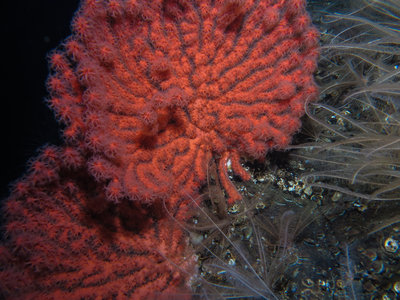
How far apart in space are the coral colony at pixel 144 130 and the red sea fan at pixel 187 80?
0.03 feet

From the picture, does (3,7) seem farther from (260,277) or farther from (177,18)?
(260,277)

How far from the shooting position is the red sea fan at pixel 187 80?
208 centimetres

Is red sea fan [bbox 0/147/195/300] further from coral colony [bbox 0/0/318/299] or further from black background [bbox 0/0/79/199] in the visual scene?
black background [bbox 0/0/79/199]

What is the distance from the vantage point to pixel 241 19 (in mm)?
2475

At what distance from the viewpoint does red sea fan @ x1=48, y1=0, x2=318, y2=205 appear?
208cm

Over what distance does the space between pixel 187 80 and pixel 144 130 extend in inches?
25.9

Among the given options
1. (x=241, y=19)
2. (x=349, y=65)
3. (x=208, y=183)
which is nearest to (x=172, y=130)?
(x=208, y=183)

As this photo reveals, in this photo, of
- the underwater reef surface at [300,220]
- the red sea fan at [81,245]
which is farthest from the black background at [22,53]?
the underwater reef surface at [300,220]

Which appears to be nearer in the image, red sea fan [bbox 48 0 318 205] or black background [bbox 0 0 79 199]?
red sea fan [bbox 48 0 318 205]

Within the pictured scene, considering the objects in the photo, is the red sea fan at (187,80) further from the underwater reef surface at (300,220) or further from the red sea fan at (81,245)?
the red sea fan at (81,245)

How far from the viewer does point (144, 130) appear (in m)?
2.23

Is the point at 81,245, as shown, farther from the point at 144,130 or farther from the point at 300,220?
the point at 300,220

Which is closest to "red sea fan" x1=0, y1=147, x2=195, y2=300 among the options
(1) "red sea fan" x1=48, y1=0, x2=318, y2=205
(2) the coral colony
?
(2) the coral colony

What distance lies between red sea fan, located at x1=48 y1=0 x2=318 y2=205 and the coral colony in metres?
0.01
